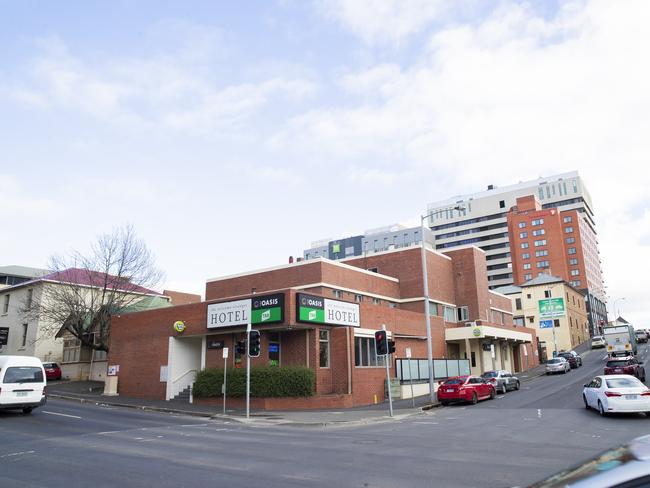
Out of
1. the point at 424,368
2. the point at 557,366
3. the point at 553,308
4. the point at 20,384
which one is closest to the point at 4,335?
the point at 20,384

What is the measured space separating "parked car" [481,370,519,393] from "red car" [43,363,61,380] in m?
32.8

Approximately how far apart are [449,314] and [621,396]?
28.9 m

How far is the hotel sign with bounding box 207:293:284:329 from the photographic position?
87.7 ft

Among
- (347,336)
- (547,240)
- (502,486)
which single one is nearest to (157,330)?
(347,336)

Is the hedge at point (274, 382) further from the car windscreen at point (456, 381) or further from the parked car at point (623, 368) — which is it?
the parked car at point (623, 368)

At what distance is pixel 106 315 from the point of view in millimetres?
39281

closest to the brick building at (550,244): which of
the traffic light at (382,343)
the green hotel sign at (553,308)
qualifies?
the green hotel sign at (553,308)

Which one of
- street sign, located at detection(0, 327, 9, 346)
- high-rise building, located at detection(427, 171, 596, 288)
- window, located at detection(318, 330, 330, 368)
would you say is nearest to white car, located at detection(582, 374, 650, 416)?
window, located at detection(318, 330, 330, 368)

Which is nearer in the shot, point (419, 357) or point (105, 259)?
point (419, 357)

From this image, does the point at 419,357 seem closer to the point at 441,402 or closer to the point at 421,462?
the point at 441,402

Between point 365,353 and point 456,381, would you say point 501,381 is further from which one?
point 365,353

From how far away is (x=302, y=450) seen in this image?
40.5 ft

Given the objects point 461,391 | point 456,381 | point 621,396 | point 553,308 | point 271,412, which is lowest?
point 271,412

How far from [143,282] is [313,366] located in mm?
21281
